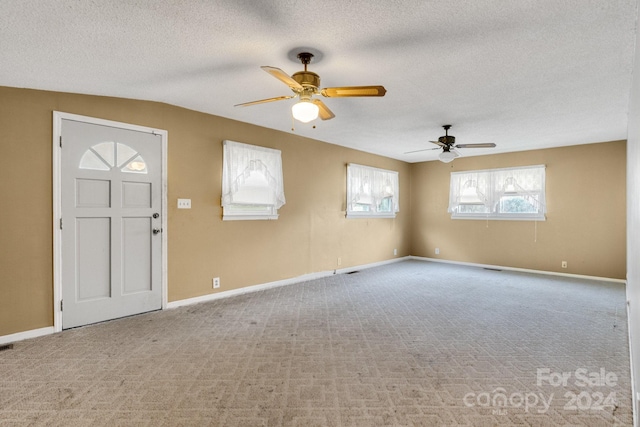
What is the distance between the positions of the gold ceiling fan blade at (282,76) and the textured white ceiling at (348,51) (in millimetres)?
287

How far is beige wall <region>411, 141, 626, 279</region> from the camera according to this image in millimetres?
5457

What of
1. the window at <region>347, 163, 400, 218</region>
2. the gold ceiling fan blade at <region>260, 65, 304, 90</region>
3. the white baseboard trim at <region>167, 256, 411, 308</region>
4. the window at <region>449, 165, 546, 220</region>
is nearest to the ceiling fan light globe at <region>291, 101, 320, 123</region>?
the gold ceiling fan blade at <region>260, 65, 304, 90</region>

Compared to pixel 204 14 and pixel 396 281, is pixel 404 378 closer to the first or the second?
pixel 204 14

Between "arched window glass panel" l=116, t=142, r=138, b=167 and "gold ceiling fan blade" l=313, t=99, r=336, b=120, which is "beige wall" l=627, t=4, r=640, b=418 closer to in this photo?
"gold ceiling fan blade" l=313, t=99, r=336, b=120

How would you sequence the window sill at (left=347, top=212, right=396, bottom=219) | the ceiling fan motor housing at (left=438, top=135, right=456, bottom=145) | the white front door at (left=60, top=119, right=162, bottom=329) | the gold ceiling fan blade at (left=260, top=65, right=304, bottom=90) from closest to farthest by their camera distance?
the gold ceiling fan blade at (left=260, top=65, right=304, bottom=90), the white front door at (left=60, top=119, right=162, bottom=329), the ceiling fan motor housing at (left=438, top=135, right=456, bottom=145), the window sill at (left=347, top=212, right=396, bottom=219)

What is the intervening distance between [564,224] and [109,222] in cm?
725

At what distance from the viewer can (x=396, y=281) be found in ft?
18.0

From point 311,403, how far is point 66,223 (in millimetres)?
2949

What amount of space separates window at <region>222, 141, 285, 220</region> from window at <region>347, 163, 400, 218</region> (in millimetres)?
1867

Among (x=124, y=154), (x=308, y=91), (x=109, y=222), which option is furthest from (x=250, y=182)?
(x=308, y=91)

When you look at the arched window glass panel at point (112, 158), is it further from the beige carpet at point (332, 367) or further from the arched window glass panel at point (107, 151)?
the beige carpet at point (332, 367)

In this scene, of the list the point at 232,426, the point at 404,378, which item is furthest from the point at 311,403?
the point at 404,378

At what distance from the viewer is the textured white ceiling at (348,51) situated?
1.96 m

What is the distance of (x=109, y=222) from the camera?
344cm
